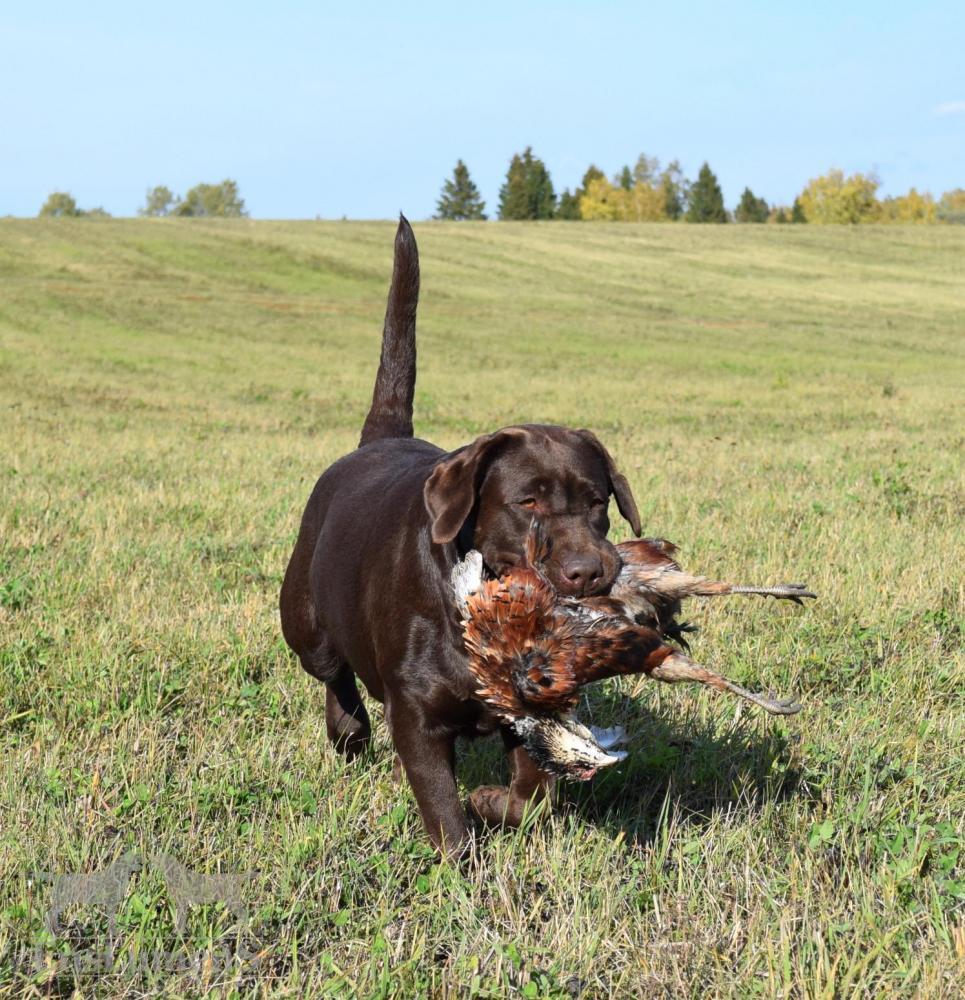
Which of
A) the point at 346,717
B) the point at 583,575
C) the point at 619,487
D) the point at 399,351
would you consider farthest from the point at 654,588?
the point at 399,351

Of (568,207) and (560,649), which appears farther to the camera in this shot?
(568,207)

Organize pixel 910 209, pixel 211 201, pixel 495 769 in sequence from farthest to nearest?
1. pixel 211 201
2. pixel 910 209
3. pixel 495 769

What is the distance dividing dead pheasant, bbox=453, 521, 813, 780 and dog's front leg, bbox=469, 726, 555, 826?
0.27 metres

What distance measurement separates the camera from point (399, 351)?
196 inches

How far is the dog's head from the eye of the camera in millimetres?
3340

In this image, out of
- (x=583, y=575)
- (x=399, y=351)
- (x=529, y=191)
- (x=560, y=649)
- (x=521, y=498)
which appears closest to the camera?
(x=560, y=649)

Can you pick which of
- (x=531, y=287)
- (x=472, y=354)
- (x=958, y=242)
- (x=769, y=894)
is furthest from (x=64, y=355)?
(x=958, y=242)

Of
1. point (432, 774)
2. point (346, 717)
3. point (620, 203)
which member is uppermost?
point (620, 203)

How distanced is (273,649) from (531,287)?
3940 cm

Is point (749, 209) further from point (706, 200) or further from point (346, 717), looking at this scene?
point (346, 717)

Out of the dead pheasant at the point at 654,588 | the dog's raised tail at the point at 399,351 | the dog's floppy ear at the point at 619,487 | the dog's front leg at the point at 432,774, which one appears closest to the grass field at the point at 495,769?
the dog's front leg at the point at 432,774

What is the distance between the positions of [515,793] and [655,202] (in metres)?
104

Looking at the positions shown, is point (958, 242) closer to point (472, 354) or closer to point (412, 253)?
point (472, 354)

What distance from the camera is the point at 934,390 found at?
2164 centimetres
